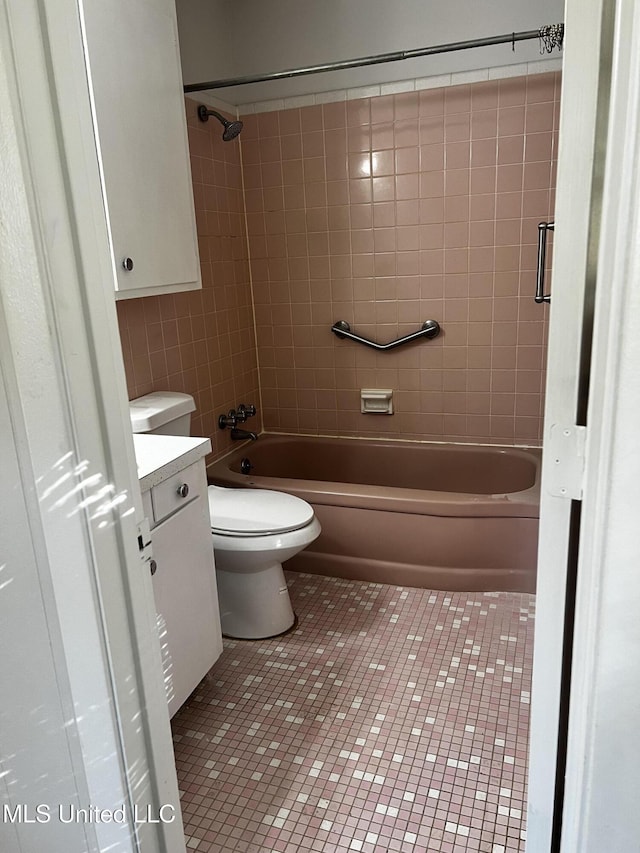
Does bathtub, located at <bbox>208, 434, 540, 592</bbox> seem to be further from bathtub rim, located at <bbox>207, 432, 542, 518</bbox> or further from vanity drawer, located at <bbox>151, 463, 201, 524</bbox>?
vanity drawer, located at <bbox>151, 463, 201, 524</bbox>

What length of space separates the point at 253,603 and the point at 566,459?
1.65 meters

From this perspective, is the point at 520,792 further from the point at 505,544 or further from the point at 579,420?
the point at 579,420

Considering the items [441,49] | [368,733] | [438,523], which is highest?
[441,49]

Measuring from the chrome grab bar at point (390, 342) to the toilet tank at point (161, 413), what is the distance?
105 centimetres

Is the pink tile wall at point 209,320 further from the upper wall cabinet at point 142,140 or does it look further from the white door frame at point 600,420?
the white door frame at point 600,420

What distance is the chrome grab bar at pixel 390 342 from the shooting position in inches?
116

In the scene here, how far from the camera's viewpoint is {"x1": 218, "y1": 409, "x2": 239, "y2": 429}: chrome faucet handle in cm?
298

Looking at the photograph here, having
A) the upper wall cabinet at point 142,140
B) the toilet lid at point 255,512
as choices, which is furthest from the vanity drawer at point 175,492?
the upper wall cabinet at point 142,140

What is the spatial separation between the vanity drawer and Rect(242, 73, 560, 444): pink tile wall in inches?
61.9

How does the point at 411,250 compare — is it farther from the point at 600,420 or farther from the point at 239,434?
the point at 600,420

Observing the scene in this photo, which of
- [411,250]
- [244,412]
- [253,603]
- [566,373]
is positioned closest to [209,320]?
[244,412]

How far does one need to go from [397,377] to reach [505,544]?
1034 mm

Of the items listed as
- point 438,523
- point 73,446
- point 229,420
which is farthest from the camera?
point 229,420

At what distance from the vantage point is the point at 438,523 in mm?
2453
